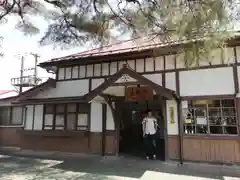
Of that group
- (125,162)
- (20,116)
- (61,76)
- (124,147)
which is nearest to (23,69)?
(20,116)

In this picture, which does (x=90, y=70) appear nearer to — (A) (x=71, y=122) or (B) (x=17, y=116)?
(A) (x=71, y=122)

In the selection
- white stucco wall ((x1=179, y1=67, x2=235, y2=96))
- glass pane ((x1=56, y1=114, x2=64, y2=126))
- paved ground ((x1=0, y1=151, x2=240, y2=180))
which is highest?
white stucco wall ((x1=179, y1=67, x2=235, y2=96))

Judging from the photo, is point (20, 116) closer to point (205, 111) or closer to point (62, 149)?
point (62, 149)

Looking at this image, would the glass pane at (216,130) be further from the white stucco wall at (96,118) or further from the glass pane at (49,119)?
the glass pane at (49,119)

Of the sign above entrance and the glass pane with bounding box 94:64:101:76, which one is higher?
the glass pane with bounding box 94:64:101:76

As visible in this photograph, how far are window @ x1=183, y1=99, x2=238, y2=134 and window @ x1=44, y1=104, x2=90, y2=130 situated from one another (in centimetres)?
420

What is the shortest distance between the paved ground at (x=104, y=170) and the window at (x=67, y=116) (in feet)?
5.26

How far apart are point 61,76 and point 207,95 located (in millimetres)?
6332

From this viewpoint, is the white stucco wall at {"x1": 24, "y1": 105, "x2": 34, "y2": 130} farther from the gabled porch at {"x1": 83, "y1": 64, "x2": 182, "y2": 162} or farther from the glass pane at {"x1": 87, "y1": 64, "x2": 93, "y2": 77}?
the gabled porch at {"x1": 83, "y1": 64, "x2": 182, "y2": 162}

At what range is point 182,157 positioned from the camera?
333 inches

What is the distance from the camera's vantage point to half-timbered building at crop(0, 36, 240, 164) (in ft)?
26.6

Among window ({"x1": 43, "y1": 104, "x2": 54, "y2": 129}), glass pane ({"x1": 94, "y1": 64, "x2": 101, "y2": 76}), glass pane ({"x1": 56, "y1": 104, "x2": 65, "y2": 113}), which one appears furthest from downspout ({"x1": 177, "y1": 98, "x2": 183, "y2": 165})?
window ({"x1": 43, "y1": 104, "x2": 54, "y2": 129})

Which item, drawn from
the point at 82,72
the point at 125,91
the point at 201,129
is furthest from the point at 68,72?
the point at 201,129

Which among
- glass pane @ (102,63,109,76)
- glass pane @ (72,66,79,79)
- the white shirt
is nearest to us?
the white shirt
